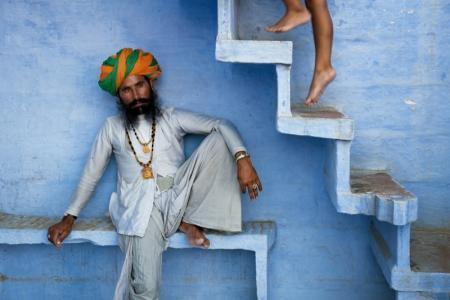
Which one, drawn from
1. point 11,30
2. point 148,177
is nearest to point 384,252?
point 148,177

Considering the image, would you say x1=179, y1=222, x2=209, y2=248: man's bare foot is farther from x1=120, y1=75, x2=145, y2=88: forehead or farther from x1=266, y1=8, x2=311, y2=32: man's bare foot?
x1=266, y1=8, x2=311, y2=32: man's bare foot

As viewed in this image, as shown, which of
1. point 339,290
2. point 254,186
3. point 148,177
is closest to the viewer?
point 254,186

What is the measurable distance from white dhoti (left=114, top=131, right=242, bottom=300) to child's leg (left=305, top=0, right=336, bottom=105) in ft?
2.19

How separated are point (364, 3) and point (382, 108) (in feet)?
1.82

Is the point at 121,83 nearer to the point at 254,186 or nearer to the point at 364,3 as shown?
the point at 254,186

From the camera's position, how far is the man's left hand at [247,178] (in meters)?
2.96

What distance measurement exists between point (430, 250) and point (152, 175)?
1466mm

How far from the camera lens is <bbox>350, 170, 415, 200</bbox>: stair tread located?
109 inches

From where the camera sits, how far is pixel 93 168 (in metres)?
3.26

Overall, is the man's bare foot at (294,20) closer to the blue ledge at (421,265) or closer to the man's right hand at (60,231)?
the blue ledge at (421,265)

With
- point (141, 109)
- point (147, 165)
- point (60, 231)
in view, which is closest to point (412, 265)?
point (147, 165)

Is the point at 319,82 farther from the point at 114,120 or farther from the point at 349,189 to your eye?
the point at 114,120

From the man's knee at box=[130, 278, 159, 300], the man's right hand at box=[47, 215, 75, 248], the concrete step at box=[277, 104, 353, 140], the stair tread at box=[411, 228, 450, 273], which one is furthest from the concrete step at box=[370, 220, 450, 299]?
the man's right hand at box=[47, 215, 75, 248]

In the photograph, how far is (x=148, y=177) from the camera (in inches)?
125
